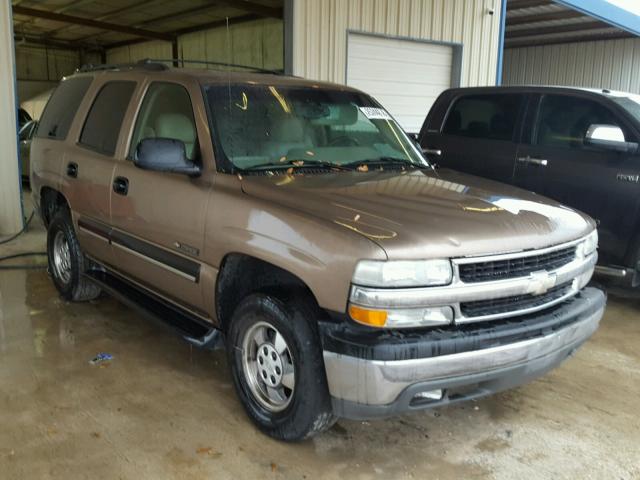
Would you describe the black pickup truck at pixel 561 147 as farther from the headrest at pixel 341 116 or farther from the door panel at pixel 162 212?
the door panel at pixel 162 212

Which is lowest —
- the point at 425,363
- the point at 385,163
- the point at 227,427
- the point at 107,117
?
the point at 227,427

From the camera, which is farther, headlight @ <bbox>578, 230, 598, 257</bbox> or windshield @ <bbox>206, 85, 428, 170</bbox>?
windshield @ <bbox>206, 85, 428, 170</bbox>

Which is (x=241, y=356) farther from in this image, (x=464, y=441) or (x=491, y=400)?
(x=491, y=400)

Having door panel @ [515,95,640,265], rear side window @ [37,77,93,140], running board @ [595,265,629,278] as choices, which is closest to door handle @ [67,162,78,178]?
rear side window @ [37,77,93,140]

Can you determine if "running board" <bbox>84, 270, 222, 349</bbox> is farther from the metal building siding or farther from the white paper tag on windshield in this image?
the metal building siding

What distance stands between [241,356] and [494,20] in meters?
9.92

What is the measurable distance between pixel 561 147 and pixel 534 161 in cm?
26

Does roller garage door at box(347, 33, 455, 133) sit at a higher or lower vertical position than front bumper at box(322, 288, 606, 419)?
higher

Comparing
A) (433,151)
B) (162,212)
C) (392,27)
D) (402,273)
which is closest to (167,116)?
(162,212)

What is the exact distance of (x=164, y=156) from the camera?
331 cm

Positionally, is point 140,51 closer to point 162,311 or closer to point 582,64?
point 582,64

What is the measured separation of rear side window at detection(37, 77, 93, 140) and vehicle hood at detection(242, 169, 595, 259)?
2.47m

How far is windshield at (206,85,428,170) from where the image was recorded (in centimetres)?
352

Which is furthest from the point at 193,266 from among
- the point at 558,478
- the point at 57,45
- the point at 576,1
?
the point at 57,45
